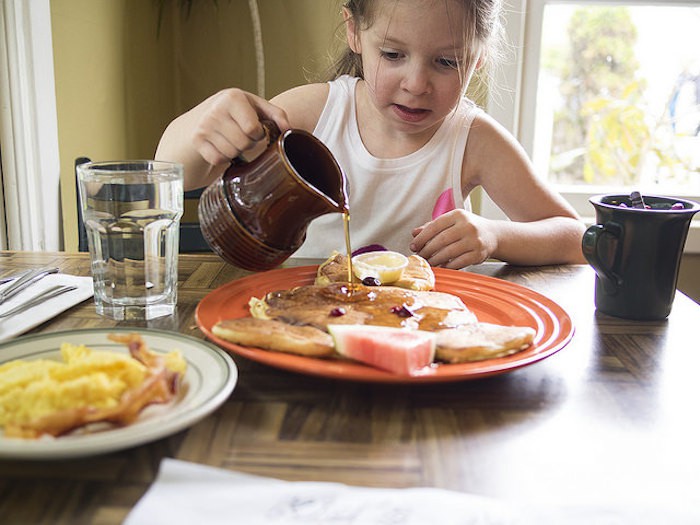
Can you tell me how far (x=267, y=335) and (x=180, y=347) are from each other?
0.34 ft

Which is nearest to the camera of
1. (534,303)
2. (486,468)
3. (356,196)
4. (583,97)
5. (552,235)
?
(486,468)

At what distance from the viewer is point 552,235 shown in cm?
156

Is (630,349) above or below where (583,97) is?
below

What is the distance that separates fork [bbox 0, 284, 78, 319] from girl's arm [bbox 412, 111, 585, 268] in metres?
0.66

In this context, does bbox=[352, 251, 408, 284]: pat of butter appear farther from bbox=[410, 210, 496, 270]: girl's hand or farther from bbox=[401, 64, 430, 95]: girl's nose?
bbox=[401, 64, 430, 95]: girl's nose

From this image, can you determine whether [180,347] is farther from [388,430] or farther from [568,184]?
[568,184]

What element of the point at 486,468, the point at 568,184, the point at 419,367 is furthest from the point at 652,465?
the point at 568,184

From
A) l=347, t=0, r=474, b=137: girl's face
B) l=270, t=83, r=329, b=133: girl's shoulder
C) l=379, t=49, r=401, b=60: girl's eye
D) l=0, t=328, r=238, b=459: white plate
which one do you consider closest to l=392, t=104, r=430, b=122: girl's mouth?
l=347, t=0, r=474, b=137: girl's face

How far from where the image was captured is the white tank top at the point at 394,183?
1936 mm

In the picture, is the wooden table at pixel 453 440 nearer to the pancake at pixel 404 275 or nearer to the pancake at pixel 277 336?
the pancake at pixel 277 336

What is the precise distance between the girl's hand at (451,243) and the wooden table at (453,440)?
0.47 metres

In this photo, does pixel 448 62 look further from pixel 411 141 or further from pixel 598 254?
pixel 598 254

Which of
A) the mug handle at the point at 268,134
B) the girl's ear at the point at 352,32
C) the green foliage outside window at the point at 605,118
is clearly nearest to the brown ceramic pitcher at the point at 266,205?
the mug handle at the point at 268,134

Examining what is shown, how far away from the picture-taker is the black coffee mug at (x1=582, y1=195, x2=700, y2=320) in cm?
106
